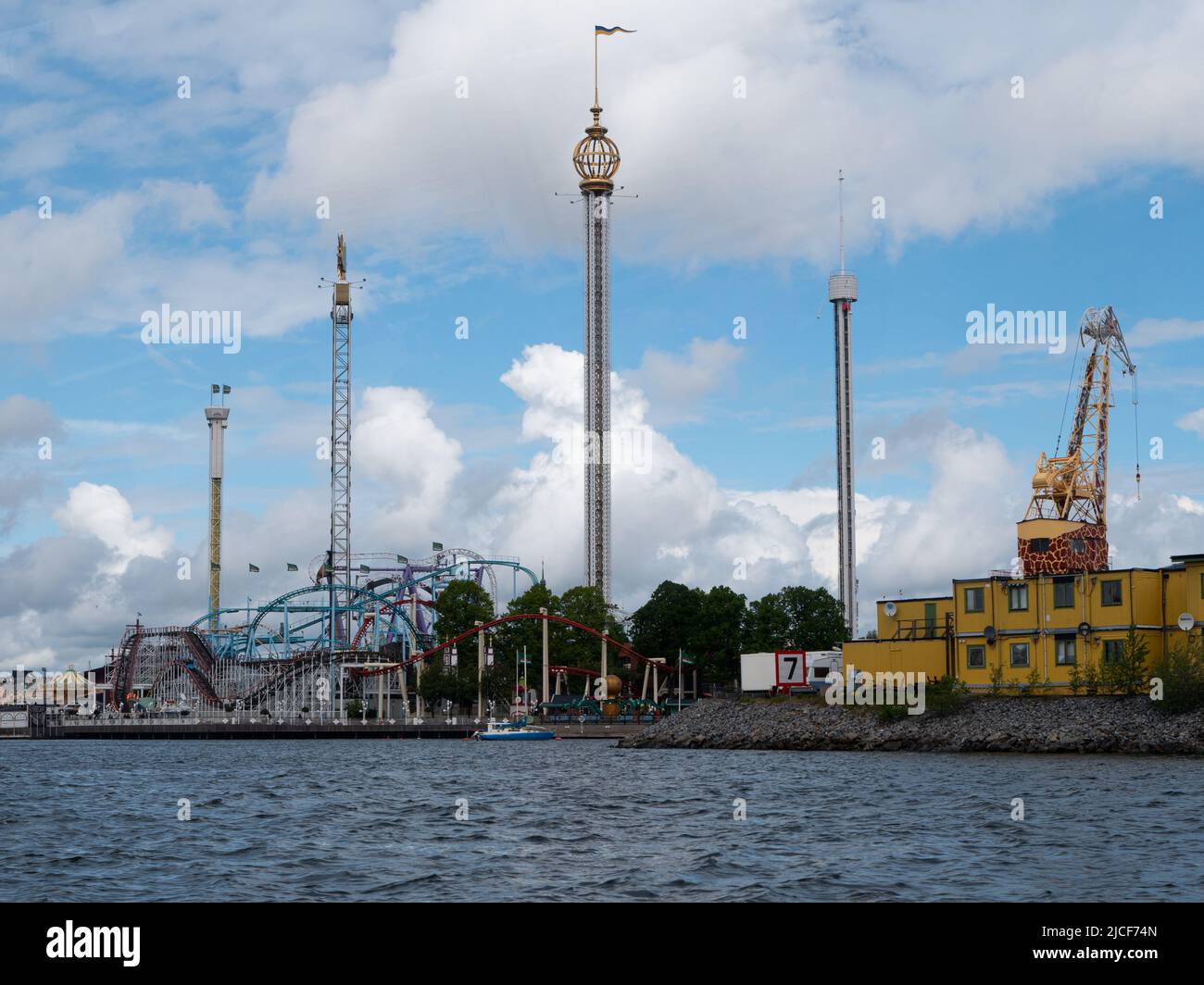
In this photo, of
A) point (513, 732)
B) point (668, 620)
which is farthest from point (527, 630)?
point (513, 732)

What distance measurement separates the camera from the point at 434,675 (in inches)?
6526

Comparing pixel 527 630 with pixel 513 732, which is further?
pixel 527 630

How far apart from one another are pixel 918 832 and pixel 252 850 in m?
18.1

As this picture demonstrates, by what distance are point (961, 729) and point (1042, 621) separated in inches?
349

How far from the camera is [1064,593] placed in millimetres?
86000

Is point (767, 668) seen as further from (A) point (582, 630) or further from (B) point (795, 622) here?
(A) point (582, 630)

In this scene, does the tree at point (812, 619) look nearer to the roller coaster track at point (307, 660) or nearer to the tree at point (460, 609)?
the roller coaster track at point (307, 660)

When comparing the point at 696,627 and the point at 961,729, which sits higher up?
the point at 696,627

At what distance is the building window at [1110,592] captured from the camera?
83.8 metres

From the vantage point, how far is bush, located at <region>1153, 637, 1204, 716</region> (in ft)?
250

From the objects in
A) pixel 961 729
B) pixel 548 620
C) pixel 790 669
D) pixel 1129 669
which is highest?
pixel 548 620
